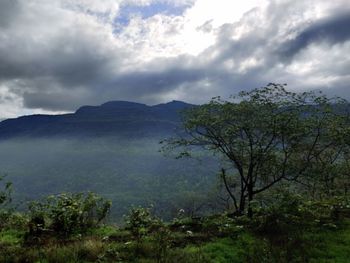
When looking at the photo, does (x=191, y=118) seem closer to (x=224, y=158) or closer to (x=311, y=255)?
(x=224, y=158)

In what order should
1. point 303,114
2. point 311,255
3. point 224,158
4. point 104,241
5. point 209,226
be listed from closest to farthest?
point 311,255 → point 104,241 → point 209,226 → point 303,114 → point 224,158

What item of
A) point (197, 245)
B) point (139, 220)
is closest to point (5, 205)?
point (139, 220)

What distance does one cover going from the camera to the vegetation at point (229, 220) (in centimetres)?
1465

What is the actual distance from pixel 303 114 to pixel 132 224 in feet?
45.9

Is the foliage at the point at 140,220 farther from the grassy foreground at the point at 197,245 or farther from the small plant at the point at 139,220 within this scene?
the grassy foreground at the point at 197,245

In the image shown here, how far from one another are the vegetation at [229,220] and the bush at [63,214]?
0.15 feet

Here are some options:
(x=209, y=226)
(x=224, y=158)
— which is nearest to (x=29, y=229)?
(x=209, y=226)

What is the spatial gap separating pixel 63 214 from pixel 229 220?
8.22 meters

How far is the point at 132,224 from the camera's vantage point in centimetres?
1738

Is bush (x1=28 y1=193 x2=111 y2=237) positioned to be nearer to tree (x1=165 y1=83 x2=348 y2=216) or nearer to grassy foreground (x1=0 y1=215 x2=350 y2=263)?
grassy foreground (x1=0 y1=215 x2=350 y2=263)

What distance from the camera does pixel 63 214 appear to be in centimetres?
1772

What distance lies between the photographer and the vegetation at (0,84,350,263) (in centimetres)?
1465

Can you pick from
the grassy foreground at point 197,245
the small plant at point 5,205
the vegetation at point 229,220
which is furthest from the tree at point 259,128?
the small plant at point 5,205


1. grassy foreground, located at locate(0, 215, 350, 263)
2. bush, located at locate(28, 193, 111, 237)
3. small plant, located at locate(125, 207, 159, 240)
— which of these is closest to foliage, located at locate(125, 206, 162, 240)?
small plant, located at locate(125, 207, 159, 240)
